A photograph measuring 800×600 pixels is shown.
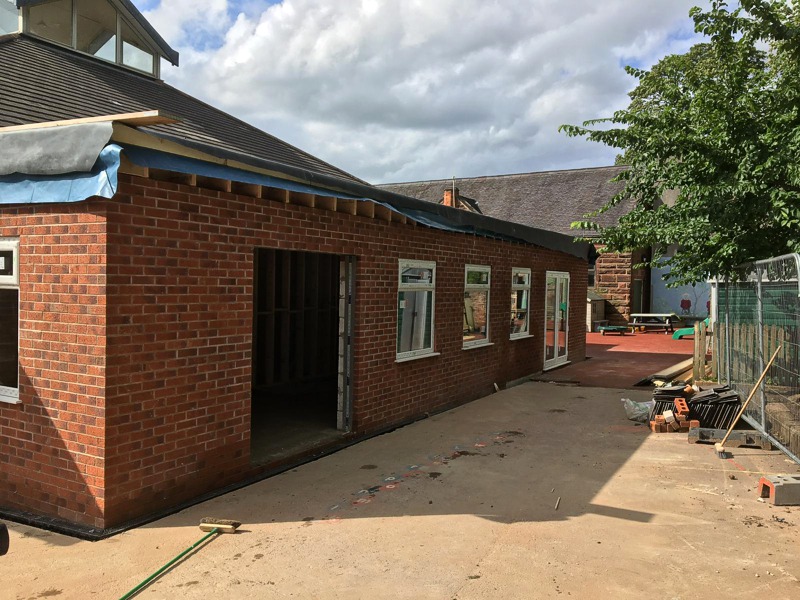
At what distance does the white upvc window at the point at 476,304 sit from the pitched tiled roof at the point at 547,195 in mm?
17484

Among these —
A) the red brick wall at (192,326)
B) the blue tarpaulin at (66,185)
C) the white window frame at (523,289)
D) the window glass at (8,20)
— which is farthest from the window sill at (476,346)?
the window glass at (8,20)

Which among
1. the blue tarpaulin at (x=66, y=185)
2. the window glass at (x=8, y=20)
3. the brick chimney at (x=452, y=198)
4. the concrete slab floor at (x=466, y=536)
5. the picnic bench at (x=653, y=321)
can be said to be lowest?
the concrete slab floor at (x=466, y=536)

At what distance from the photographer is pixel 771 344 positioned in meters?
7.27

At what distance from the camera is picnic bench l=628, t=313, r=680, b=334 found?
26.1 m

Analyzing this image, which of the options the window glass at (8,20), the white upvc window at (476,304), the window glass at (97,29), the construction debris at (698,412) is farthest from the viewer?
the window glass at (97,29)

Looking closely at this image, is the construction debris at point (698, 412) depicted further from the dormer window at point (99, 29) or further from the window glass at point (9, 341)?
the dormer window at point (99, 29)

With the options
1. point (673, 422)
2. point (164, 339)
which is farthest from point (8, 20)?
point (673, 422)

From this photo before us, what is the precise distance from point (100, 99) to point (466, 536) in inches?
316

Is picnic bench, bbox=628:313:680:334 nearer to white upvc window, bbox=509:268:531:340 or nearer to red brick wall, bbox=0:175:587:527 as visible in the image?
white upvc window, bbox=509:268:531:340

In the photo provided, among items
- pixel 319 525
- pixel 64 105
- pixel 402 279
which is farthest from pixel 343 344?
pixel 64 105

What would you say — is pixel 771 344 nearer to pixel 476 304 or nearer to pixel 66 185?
pixel 476 304

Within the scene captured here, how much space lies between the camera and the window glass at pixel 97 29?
11469 mm

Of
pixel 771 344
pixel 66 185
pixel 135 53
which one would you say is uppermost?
pixel 135 53

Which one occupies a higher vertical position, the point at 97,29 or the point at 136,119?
the point at 97,29
